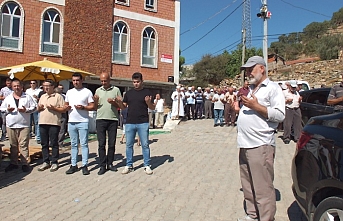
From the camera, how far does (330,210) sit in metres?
2.76

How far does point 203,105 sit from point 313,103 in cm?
792

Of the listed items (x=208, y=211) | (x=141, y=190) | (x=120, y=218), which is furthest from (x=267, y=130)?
(x=141, y=190)

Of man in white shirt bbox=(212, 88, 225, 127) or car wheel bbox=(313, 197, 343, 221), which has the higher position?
man in white shirt bbox=(212, 88, 225, 127)

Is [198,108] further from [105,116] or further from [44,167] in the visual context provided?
A: [44,167]

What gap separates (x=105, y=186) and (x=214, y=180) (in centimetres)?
204

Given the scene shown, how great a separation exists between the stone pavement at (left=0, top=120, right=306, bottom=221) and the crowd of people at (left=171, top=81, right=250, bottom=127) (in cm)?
560

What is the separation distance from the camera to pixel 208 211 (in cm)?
424

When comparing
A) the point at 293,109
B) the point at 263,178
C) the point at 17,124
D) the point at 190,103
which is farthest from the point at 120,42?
the point at 263,178

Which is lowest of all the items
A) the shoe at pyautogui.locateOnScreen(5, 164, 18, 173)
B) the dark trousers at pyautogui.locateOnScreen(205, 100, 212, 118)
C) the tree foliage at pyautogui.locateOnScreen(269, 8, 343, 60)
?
the shoe at pyautogui.locateOnScreen(5, 164, 18, 173)

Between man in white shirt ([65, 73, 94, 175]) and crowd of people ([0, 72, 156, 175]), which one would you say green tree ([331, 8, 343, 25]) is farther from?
man in white shirt ([65, 73, 94, 175])

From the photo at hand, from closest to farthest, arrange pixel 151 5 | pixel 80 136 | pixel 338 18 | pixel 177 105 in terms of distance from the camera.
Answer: pixel 80 136 < pixel 177 105 < pixel 151 5 < pixel 338 18

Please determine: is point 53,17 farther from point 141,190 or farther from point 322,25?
point 322,25

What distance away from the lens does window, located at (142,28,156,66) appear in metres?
19.8

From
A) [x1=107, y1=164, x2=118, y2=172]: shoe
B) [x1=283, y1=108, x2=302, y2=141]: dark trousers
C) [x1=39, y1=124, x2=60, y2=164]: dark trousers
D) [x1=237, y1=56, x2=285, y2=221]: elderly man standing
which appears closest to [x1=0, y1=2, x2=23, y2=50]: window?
[x1=39, y1=124, x2=60, y2=164]: dark trousers
